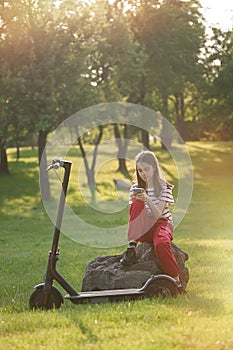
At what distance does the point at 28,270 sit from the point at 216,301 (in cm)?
634

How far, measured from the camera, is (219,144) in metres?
65.6

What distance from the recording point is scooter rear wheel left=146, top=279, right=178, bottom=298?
874cm

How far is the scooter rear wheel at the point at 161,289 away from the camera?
8.74m

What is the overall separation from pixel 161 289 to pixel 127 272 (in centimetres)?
73

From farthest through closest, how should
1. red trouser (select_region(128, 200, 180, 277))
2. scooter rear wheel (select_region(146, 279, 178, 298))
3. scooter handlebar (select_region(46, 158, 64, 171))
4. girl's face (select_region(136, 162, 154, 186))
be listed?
girl's face (select_region(136, 162, 154, 186)) < red trouser (select_region(128, 200, 180, 277)) < scooter rear wheel (select_region(146, 279, 178, 298)) < scooter handlebar (select_region(46, 158, 64, 171))

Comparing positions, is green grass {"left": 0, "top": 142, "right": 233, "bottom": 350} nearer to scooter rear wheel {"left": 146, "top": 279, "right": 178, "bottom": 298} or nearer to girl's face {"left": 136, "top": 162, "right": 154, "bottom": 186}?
scooter rear wheel {"left": 146, "top": 279, "right": 178, "bottom": 298}

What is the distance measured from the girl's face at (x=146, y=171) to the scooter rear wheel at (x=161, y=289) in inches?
56.8

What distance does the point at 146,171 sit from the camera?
958 centimetres

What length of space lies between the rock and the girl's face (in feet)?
2.79

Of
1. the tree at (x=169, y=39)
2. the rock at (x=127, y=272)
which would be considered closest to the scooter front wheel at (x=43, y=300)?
the rock at (x=127, y=272)

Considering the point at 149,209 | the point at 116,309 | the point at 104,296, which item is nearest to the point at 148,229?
the point at 149,209

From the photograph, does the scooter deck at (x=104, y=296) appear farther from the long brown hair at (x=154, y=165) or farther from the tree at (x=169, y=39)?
the tree at (x=169, y=39)

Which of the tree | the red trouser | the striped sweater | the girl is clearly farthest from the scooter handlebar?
the tree

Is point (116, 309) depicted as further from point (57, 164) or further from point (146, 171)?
point (146, 171)
